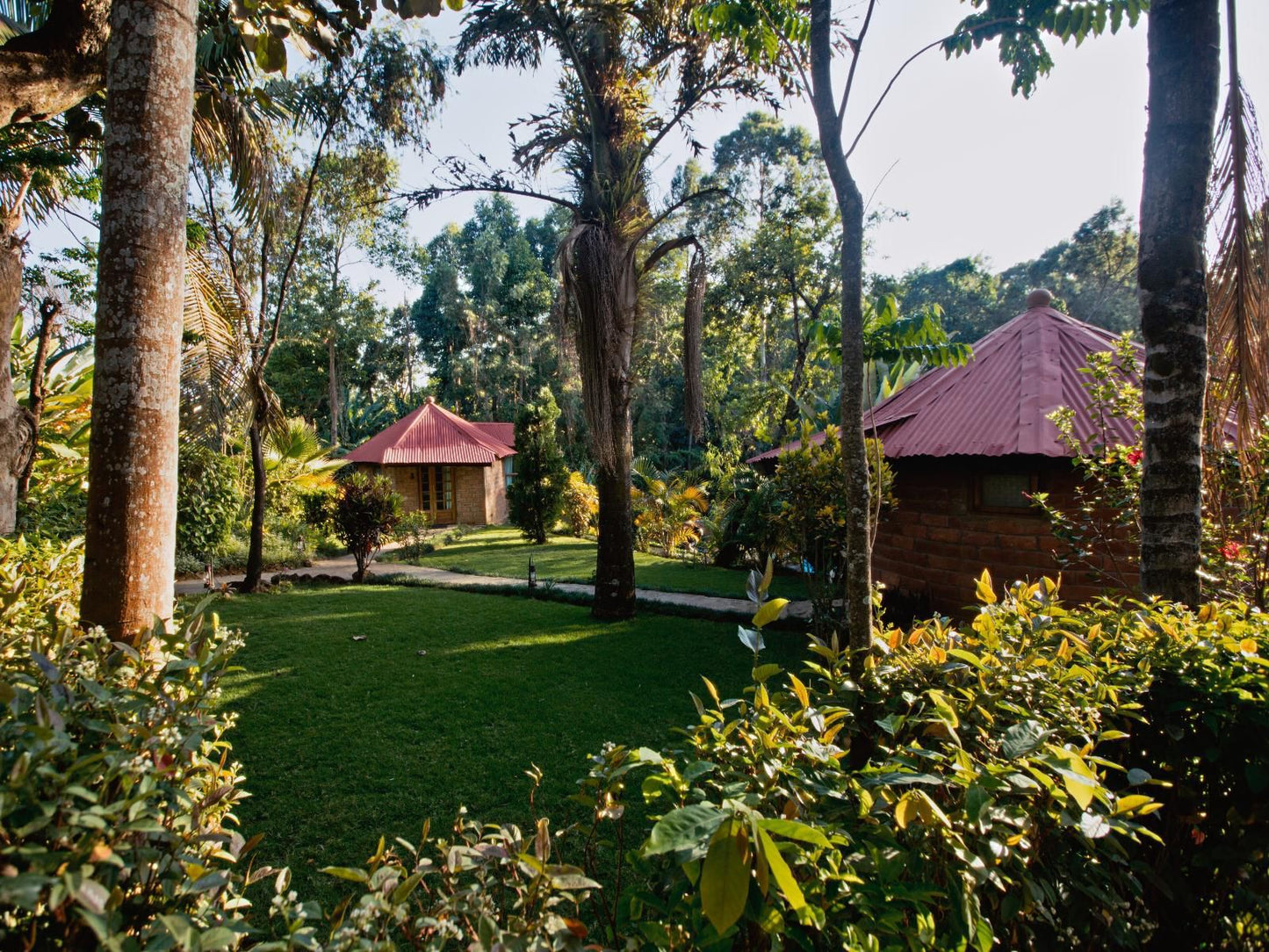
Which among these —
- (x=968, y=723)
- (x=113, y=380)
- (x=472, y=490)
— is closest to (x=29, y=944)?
(x=113, y=380)

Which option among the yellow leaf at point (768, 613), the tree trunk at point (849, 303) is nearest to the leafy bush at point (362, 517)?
the tree trunk at point (849, 303)

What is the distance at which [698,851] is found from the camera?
0.95 meters

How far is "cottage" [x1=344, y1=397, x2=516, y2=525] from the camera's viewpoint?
22.3 m

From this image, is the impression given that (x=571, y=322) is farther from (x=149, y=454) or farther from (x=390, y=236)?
(x=390, y=236)

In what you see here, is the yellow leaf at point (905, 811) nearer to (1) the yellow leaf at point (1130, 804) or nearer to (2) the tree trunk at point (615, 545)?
(1) the yellow leaf at point (1130, 804)

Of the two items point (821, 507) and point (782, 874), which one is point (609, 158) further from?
point (782, 874)

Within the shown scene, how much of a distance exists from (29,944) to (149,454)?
4.68 feet

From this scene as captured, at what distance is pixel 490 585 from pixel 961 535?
24.6 feet

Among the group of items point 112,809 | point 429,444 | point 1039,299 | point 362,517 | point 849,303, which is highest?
point 1039,299

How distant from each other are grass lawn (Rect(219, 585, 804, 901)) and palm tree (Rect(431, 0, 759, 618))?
1875 mm

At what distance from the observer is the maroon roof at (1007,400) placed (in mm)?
6590

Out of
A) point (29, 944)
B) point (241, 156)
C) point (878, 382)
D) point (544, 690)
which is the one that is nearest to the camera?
point (29, 944)

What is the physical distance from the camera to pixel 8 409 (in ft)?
15.9

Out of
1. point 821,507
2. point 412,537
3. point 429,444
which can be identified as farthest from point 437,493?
point 821,507
